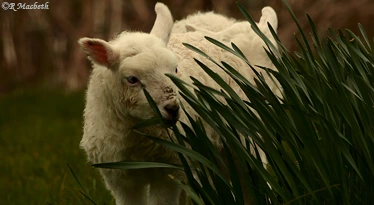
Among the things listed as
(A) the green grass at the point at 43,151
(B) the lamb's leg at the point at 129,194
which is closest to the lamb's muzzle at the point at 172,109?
(B) the lamb's leg at the point at 129,194

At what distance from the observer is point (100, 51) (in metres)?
4.05

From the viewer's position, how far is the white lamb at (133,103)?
387cm

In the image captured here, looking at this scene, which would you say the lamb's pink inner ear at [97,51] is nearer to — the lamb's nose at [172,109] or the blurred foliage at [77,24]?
the lamb's nose at [172,109]

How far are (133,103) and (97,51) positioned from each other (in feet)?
1.11

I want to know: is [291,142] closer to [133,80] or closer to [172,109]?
[172,109]

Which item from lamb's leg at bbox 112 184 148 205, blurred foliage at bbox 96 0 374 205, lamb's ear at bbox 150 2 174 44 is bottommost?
lamb's leg at bbox 112 184 148 205

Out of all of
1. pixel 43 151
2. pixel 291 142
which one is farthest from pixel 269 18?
pixel 43 151

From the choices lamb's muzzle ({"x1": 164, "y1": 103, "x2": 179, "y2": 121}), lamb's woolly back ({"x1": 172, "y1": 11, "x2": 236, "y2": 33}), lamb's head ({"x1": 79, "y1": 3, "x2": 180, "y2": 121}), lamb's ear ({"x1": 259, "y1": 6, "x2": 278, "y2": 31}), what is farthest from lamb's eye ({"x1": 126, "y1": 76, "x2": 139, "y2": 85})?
lamb's ear ({"x1": 259, "y1": 6, "x2": 278, "y2": 31})

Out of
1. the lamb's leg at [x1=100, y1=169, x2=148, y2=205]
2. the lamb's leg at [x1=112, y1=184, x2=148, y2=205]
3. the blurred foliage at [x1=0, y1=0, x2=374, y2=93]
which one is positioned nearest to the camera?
the lamb's leg at [x1=100, y1=169, x2=148, y2=205]

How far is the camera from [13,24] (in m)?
13.3

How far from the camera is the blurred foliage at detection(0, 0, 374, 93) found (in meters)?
11.4

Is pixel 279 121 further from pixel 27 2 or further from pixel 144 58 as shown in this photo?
pixel 27 2

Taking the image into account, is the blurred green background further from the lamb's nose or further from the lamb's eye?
the lamb's nose

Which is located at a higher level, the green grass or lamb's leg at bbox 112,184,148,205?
lamb's leg at bbox 112,184,148,205
